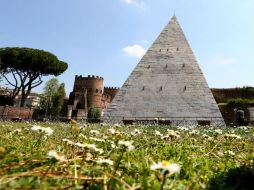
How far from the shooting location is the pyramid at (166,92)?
21.1 m

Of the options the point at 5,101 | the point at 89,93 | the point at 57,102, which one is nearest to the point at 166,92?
the point at 5,101

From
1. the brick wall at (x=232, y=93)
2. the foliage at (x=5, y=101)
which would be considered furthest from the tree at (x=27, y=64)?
the brick wall at (x=232, y=93)

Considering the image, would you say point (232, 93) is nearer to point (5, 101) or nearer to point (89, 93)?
point (5, 101)

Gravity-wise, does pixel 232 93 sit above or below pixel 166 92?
above

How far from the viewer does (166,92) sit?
2205cm

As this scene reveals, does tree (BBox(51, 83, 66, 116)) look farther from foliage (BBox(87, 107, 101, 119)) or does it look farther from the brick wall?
the brick wall

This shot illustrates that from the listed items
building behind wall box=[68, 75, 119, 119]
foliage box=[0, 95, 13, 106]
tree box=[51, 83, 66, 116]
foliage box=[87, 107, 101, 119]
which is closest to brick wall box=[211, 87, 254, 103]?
foliage box=[87, 107, 101, 119]

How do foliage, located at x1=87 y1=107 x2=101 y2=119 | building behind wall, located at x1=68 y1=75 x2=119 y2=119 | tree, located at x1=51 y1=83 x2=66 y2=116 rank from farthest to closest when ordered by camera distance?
building behind wall, located at x1=68 y1=75 x2=119 y2=119
tree, located at x1=51 y1=83 x2=66 y2=116
foliage, located at x1=87 y1=107 x2=101 y2=119

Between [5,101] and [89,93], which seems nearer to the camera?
[5,101]

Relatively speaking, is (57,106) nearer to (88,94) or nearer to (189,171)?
(88,94)

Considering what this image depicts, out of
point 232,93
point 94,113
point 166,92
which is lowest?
point 94,113

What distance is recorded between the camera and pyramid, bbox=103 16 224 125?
831 inches

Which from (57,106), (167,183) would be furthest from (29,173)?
(57,106)

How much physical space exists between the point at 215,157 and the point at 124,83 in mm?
19247
